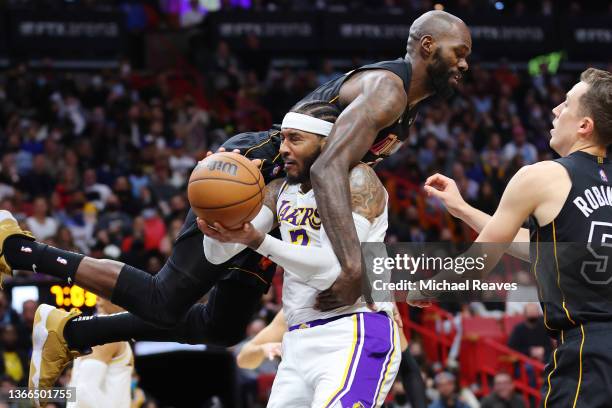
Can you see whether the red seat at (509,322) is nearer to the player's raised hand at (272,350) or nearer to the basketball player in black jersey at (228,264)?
the player's raised hand at (272,350)

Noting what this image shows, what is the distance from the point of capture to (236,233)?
4.40 meters

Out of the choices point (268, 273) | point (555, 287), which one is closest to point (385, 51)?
point (268, 273)

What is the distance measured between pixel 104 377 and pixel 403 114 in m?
2.64

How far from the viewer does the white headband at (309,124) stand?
4.78 meters

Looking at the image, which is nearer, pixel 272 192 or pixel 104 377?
pixel 272 192

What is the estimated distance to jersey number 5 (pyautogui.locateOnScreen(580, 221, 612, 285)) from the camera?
4.18m

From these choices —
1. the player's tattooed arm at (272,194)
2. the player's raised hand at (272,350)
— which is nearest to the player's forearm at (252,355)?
the player's raised hand at (272,350)

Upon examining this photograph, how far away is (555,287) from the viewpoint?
4.24 m

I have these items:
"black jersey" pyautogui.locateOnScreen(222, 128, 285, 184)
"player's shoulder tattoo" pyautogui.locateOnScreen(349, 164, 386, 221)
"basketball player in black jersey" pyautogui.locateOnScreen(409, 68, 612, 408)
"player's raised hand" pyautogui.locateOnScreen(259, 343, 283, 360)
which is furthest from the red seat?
Answer: "basketball player in black jersey" pyautogui.locateOnScreen(409, 68, 612, 408)

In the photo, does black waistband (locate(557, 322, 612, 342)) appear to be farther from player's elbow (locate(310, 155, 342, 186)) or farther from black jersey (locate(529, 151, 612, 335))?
player's elbow (locate(310, 155, 342, 186))

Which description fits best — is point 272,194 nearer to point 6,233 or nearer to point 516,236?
point 516,236

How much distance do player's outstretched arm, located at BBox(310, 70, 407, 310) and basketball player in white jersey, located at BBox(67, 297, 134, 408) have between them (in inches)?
89.0

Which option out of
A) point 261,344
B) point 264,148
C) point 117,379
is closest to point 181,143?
point 117,379

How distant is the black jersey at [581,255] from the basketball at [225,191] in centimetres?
124
